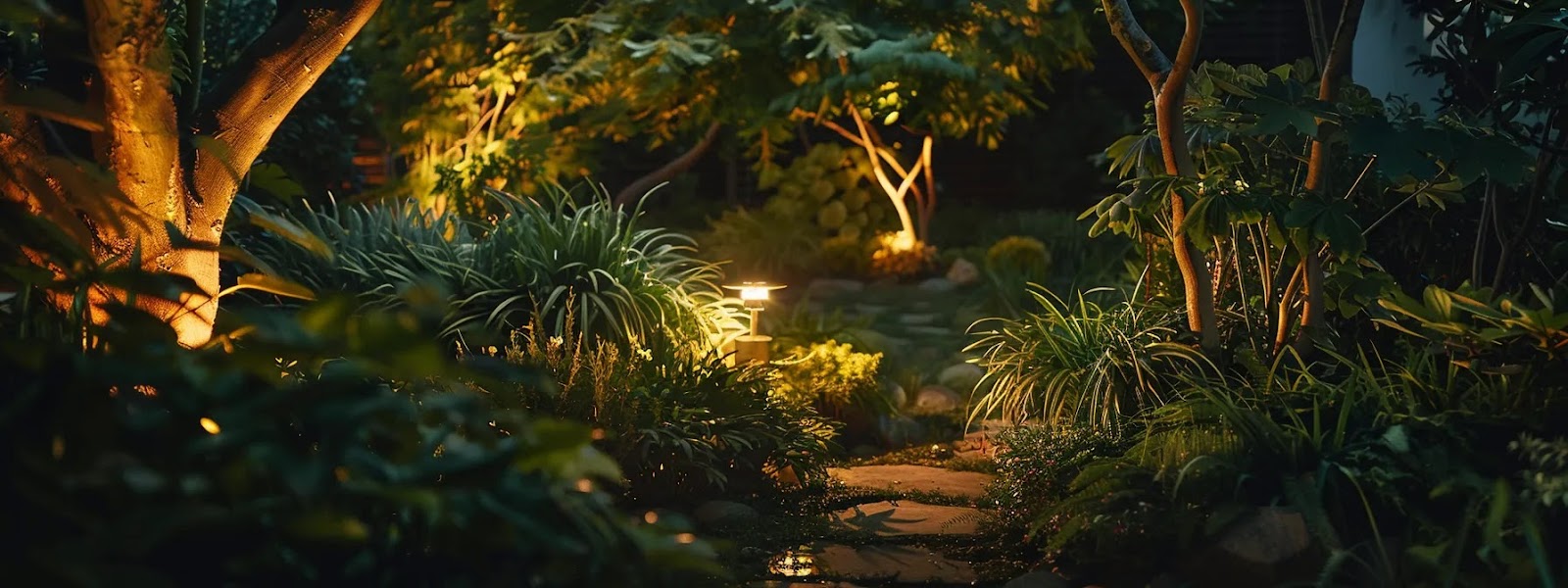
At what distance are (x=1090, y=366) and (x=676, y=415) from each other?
1621mm

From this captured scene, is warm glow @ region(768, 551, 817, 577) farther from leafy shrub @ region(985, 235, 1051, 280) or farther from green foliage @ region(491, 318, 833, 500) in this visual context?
leafy shrub @ region(985, 235, 1051, 280)

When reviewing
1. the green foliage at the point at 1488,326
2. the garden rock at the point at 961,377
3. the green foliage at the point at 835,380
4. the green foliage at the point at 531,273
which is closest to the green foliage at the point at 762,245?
the garden rock at the point at 961,377

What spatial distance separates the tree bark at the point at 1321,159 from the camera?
15.2 ft

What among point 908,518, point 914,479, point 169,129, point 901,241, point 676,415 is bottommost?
point 901,241

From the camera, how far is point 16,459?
191 centimetres

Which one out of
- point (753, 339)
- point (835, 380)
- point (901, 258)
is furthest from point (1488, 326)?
point (901, 258)

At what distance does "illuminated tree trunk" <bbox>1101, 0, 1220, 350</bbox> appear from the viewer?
15.6 feet

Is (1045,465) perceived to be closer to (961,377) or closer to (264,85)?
(264,85)

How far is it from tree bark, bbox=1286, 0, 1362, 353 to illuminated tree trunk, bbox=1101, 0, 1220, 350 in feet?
1.16

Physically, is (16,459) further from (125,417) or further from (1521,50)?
(1521,50)

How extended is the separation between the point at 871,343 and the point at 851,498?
3282mm

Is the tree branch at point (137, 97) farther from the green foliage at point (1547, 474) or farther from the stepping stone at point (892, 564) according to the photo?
the green foliage at point (1547, 474)

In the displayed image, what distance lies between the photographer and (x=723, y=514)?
A: 192 inches

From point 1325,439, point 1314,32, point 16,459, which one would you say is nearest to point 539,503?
point 16,459
